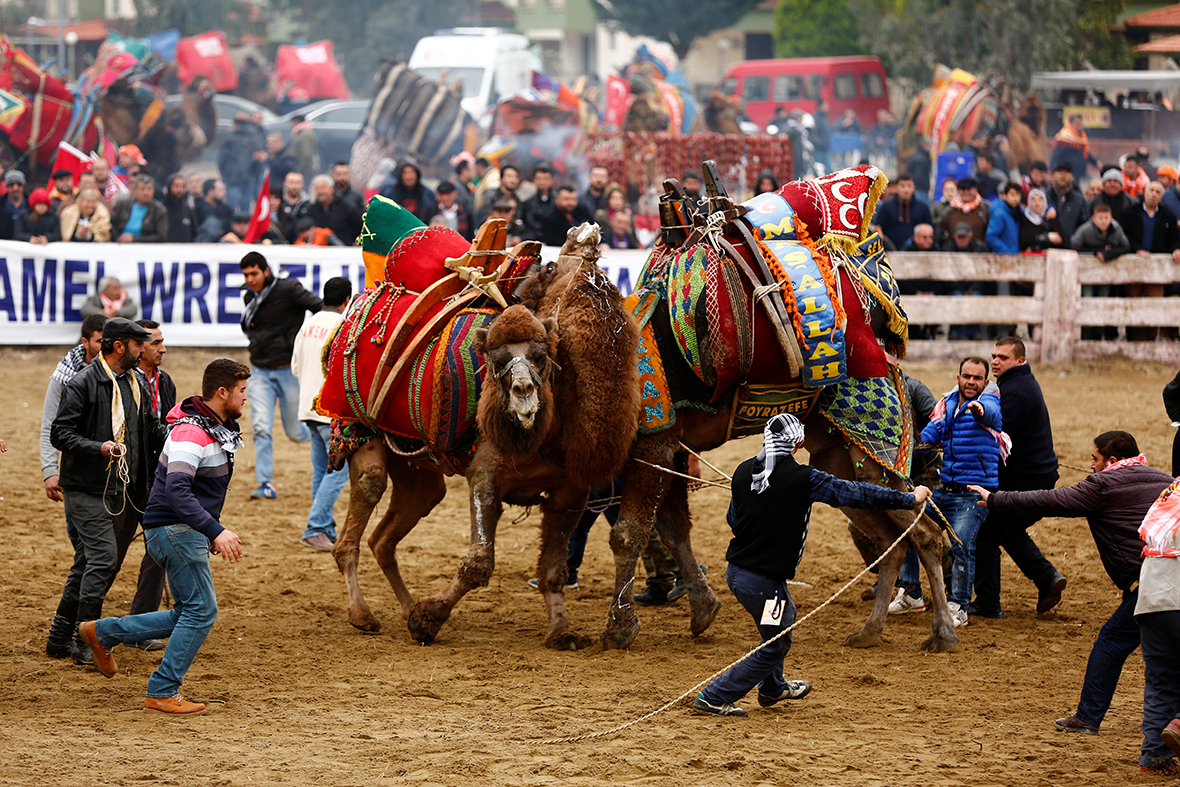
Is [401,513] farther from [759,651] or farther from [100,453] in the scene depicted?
[759,651]

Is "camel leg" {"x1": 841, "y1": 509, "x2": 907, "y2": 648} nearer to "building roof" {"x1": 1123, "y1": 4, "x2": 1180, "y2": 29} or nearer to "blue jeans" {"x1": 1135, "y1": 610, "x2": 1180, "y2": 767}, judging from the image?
"blue jeans" {"x1": 1135, "y1": 610, "x2": 1180, "y2": 767}

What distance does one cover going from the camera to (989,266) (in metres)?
15.9

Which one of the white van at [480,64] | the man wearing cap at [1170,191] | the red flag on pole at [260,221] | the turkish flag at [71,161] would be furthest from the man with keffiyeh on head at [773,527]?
the white van at [480,64]

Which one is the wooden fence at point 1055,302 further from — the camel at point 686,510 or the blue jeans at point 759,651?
the blue jeans at point 759,651

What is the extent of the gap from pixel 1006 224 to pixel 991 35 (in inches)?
909

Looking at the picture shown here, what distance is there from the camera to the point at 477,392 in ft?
24.7

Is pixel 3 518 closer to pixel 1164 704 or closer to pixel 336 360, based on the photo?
pixel 336 360

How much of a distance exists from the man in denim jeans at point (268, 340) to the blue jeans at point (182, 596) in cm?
471

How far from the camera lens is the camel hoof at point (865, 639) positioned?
7676 mm

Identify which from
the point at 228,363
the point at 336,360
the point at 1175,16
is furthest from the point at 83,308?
the point at 1175,16

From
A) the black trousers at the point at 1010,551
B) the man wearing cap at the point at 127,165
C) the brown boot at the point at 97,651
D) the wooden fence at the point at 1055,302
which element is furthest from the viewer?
the man wearing cap at the point at 127,165

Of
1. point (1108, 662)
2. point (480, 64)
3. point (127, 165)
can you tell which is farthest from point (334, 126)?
point (1108, 662)

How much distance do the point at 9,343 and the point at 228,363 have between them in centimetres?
1094

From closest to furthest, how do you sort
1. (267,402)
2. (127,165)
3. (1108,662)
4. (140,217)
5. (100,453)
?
(1108,662)
(100,453)
(267,402)
(140,217)
(127,165)
